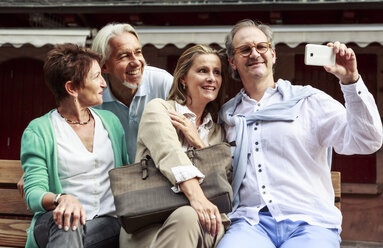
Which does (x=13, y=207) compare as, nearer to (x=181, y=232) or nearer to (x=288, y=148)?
(x=181, y=232)

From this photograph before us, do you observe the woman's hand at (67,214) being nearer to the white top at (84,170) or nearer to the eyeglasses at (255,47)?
the white top at (84,170)

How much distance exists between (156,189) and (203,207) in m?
0.25

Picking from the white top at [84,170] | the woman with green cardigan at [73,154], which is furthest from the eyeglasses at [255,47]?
the white top at [84,170]

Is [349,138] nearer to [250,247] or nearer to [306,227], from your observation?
[306,227]

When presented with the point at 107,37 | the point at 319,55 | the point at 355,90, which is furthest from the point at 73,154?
the point at 355,90

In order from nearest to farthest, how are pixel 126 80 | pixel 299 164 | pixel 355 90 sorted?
Result: pixel 355 90, pixel 299 164, pixel 126 80

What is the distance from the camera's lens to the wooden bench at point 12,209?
3184 millimetres

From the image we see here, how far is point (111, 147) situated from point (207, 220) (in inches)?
31.1

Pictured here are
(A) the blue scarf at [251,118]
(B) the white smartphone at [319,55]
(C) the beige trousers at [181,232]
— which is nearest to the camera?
(C) the beige trousers at [181,232]

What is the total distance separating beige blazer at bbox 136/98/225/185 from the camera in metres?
2.47

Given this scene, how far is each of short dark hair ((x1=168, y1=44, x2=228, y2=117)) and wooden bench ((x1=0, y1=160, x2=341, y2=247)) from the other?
0.84 m

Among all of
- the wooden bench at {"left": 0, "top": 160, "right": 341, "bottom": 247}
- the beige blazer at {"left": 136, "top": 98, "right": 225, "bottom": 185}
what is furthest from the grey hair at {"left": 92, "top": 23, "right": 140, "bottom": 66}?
the wooden bench at {"left": 0, "top": 160, "right": 341, "bottom": 247}

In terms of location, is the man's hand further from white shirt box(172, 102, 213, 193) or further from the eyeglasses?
white shirt box(172, 102, 213, 193)

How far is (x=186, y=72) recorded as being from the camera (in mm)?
2996
